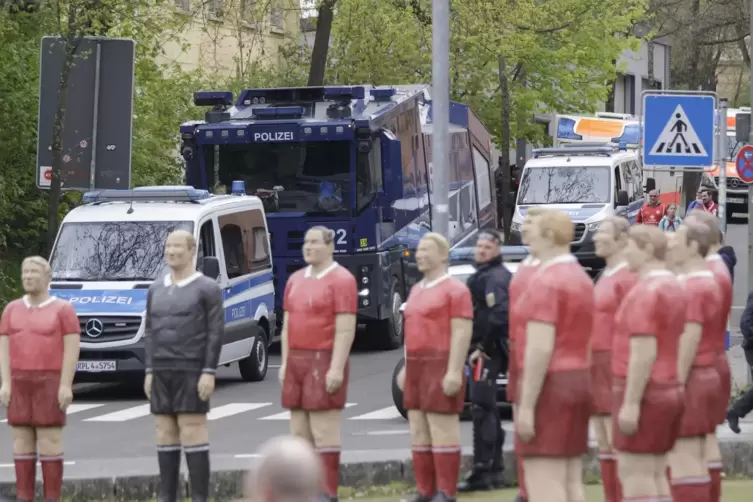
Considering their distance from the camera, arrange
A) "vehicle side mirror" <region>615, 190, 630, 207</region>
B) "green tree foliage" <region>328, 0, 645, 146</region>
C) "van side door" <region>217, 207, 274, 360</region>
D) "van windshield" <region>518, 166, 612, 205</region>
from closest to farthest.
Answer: "van side door" <region>217, 207, 274, 360</region>, "vehicle side mirror" <region>615, 190, 630, 207</region>, "van windshield" <region>518, 166, 612, 205</region>, "green tree foliage" <region>328, 0, 645, 146</region>

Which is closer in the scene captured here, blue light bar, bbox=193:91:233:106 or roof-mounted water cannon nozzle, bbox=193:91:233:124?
roof-mounted water cannon nozzle, bbox=193:91:233:124

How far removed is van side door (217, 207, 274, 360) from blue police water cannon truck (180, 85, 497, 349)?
158cm

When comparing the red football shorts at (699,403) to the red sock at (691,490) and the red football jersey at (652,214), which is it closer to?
the red sock at (691,490)

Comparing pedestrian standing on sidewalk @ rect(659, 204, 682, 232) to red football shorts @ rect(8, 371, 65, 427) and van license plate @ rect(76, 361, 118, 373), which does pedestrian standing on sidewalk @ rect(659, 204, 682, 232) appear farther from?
red football shorts @ rect(8, 371, 65, 427)

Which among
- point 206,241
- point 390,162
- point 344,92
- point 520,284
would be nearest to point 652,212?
point 390,162

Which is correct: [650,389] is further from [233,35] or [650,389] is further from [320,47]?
A: [233,35]

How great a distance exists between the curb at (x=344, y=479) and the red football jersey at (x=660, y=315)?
144 inches

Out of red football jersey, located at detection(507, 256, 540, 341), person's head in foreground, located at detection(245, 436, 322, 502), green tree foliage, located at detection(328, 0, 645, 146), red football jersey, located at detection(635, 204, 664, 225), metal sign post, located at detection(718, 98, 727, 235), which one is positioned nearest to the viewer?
person's head in foreground, located at detection(245, 436, 322, 502)

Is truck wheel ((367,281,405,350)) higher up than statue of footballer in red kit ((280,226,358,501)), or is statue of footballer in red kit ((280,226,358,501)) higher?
statue of footballer in red kit ((280,226,358,501))

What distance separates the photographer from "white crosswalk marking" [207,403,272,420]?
16211 millimetres

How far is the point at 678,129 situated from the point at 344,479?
5.69m

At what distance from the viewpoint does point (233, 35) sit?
106 ft

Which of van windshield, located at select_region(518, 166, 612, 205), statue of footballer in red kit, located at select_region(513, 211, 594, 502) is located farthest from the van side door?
van windshield, located at select_region(518, 166, 612, 205)

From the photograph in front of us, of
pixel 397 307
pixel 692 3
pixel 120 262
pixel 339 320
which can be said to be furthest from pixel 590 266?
pixel 339 320
